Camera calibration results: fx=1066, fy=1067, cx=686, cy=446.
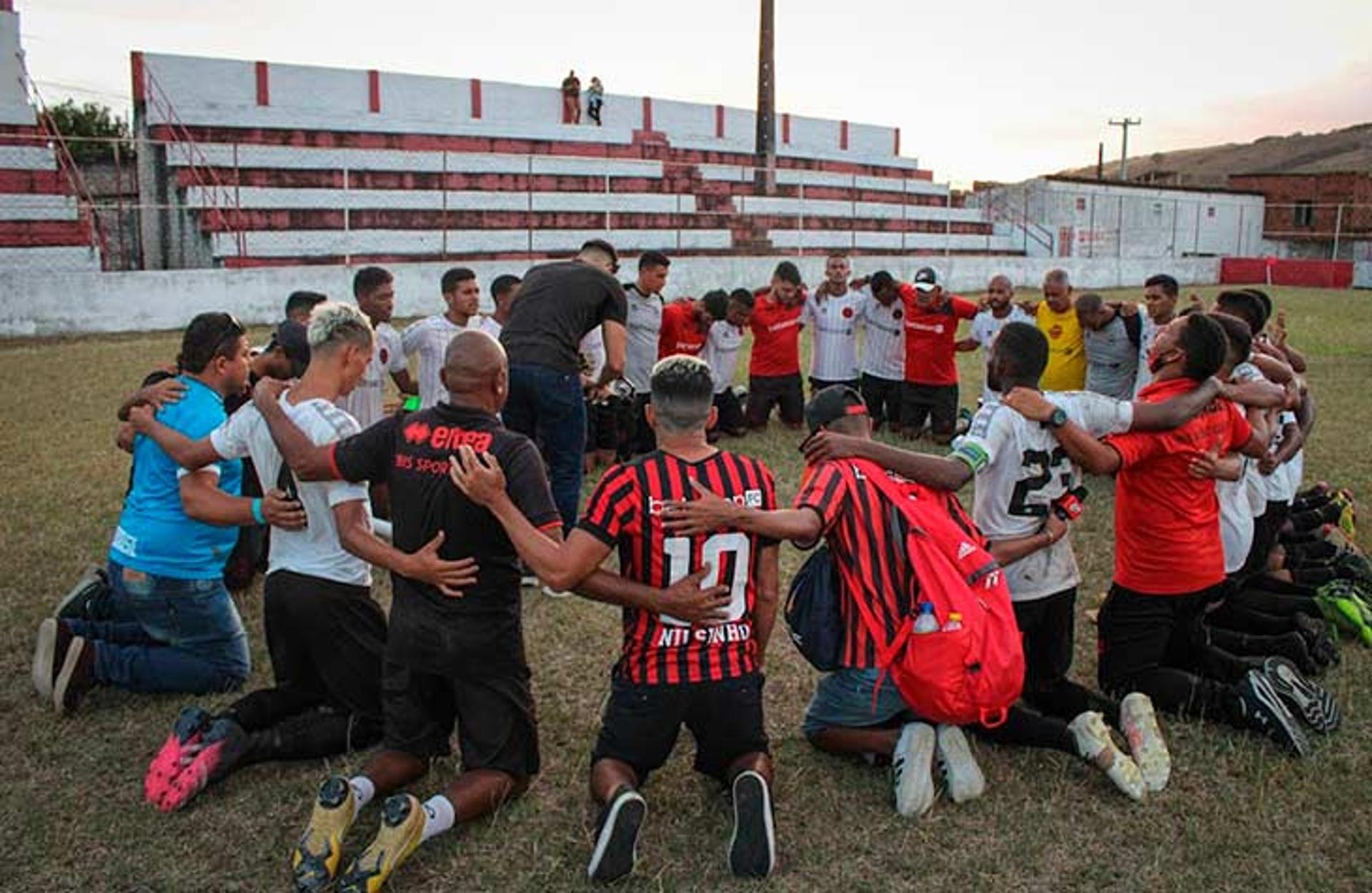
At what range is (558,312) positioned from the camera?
6145 mm

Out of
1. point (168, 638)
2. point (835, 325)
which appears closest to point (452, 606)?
point (168, 638)

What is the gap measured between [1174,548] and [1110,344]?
4.97 meters

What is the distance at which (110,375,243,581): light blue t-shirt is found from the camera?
14.5ft

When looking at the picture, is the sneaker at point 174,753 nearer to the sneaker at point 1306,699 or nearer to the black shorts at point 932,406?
the sneaker at point 1306,699

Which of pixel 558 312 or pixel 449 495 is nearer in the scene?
pixel 449 495

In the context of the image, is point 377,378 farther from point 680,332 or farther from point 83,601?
point 680,332

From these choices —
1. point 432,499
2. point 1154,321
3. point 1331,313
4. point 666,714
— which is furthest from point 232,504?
point 1331,313

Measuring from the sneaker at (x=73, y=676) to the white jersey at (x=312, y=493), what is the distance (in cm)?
103

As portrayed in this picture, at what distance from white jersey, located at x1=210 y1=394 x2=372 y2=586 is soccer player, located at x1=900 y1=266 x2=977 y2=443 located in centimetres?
754

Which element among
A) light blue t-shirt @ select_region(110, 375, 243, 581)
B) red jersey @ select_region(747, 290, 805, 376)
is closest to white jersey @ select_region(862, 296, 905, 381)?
red jersey @ select_region(747, 290, 805, 376)

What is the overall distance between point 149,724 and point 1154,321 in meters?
7.53

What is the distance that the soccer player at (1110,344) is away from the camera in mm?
8867

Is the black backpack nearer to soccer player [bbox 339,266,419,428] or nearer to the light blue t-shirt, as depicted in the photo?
the light blue t-shirt

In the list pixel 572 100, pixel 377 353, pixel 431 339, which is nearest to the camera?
pixel 377 353
